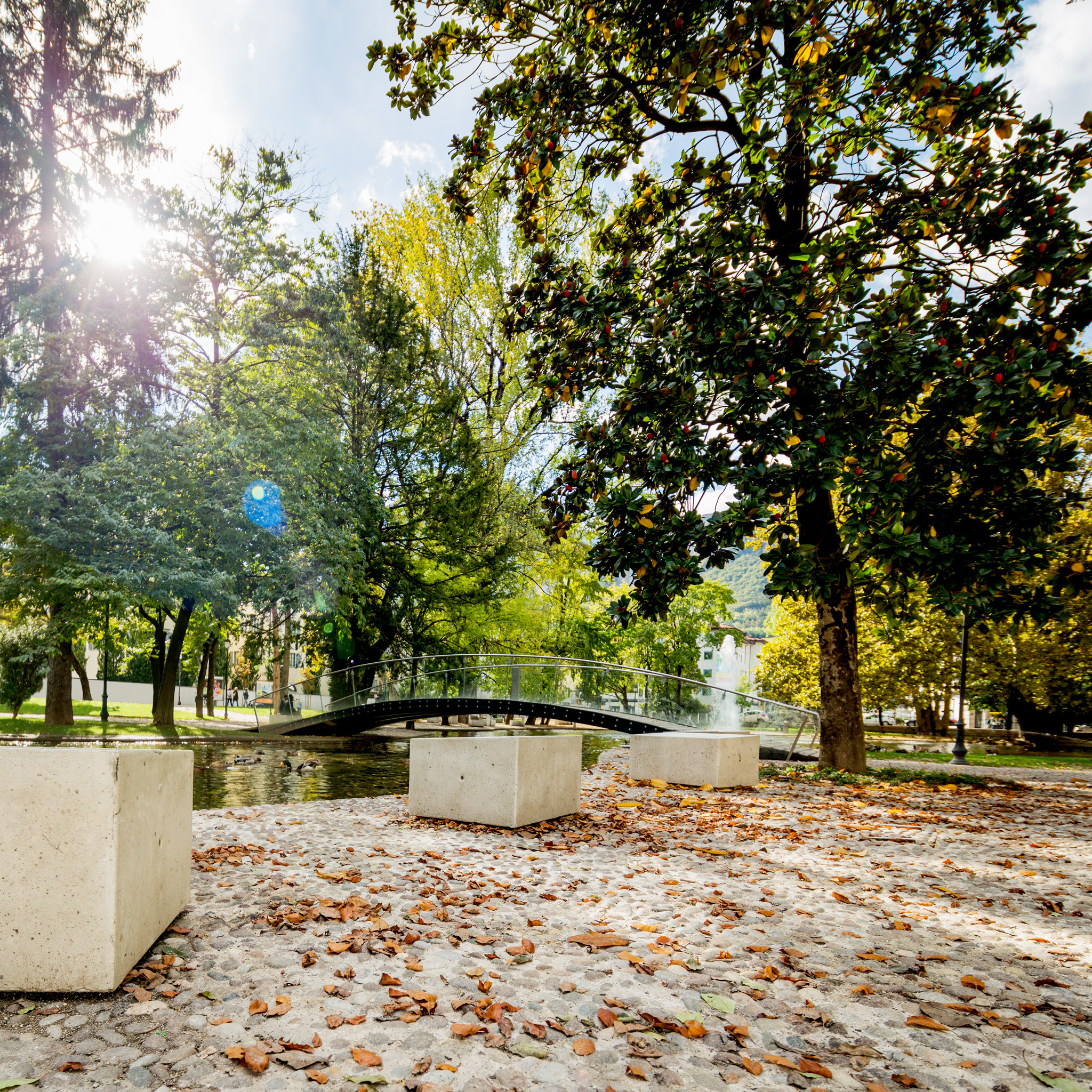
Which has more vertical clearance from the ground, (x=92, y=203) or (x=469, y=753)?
(x=92, y=203)

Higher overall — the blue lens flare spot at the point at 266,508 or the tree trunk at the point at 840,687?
the blue lens flare spot at the point at 266,508

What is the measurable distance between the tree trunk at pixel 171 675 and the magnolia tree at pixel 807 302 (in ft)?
50.1

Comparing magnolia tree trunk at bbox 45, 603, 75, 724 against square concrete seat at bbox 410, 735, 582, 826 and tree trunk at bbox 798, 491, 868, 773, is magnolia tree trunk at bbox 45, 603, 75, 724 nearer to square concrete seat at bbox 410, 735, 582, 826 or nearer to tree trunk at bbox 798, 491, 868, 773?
square concrete seat at bbox 410, 735, 582, 826

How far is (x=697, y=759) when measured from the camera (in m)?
10.1

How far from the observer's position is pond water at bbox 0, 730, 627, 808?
963cm

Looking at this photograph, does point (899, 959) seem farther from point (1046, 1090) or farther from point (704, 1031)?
point (704, 1031)

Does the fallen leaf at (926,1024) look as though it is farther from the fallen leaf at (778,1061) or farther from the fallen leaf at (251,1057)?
the fallen leaf at (251,1057)

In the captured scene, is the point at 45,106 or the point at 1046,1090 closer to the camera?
the point at 1046,1090

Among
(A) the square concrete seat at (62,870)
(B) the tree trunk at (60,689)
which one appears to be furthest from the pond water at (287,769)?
(B) the tree trunk at (60,689)

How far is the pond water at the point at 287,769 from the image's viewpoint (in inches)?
379

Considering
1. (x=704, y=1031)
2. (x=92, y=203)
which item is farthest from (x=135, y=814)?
(x=92, y=203)

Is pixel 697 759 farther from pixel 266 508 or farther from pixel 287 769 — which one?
pixel 266 508

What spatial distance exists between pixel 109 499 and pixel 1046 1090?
1867cm

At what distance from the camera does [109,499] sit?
54.7 feet
